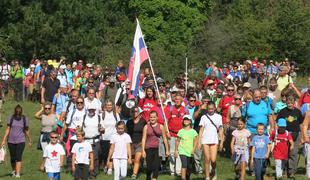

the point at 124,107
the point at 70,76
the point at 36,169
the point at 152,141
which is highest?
the point at 70,76

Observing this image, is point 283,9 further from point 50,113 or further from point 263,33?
point 50,113

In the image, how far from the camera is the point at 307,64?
5828cm

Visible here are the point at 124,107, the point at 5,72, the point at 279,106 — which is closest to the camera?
the point at 124,107

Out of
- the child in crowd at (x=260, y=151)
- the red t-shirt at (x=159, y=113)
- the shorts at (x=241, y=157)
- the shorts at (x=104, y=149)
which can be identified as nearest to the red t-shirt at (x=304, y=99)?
the child in crowd at (x=260, y=151)

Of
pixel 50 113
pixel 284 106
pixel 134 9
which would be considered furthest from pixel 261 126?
pixel 134 9

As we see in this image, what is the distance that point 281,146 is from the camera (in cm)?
1858

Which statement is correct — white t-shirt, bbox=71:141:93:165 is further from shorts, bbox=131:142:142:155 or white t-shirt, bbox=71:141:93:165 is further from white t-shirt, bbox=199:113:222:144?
white t-shirt, bbox=199:113:222:144

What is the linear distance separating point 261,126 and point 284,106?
131 inches

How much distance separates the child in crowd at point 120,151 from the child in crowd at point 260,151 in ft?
9.49

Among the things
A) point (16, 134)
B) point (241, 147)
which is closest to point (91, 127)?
point (16, 134)

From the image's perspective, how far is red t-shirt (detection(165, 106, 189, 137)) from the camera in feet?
62.3

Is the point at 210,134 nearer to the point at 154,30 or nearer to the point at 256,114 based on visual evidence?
the point at 256,114

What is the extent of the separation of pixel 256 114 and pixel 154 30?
42.6m

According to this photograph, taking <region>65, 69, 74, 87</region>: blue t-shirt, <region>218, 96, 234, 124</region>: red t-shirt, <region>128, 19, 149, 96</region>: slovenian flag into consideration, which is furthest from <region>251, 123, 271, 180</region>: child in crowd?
<region>65, 69, 74, 87</region>: blue t-shirt
